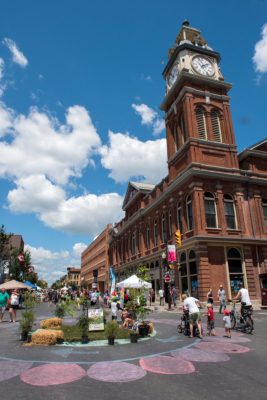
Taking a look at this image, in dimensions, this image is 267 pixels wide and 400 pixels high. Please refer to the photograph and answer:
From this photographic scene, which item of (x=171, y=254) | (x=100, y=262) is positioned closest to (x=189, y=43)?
(x=171, y=254)

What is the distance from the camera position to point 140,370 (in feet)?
26.4

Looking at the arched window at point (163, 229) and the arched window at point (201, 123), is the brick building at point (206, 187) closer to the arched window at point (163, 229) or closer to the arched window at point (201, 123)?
the arched window at point (163, 229)

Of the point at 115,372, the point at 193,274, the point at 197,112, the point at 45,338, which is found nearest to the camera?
the point at 115,372

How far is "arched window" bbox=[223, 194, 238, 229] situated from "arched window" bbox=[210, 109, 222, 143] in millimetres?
5714

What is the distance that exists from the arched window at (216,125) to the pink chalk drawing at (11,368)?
26780 mm

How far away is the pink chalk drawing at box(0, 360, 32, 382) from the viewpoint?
7.65 m

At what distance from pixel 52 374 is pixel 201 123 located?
90.7 feet

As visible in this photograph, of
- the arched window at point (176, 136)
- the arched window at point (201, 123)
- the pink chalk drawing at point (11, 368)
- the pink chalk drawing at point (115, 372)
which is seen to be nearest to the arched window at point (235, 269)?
the arched window at point (201, 123)

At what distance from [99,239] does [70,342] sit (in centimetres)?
7161

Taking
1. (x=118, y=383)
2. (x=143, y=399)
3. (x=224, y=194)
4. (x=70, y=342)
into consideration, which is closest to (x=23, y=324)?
(x=70, y=342)

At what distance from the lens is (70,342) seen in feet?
39.7

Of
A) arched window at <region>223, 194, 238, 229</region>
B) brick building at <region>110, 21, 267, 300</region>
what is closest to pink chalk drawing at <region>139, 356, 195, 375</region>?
brick building at <region>110, 21, 267, 300</region>

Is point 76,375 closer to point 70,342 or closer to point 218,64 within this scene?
point 70,342

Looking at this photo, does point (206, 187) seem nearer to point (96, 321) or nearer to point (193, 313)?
point (193, 313)
